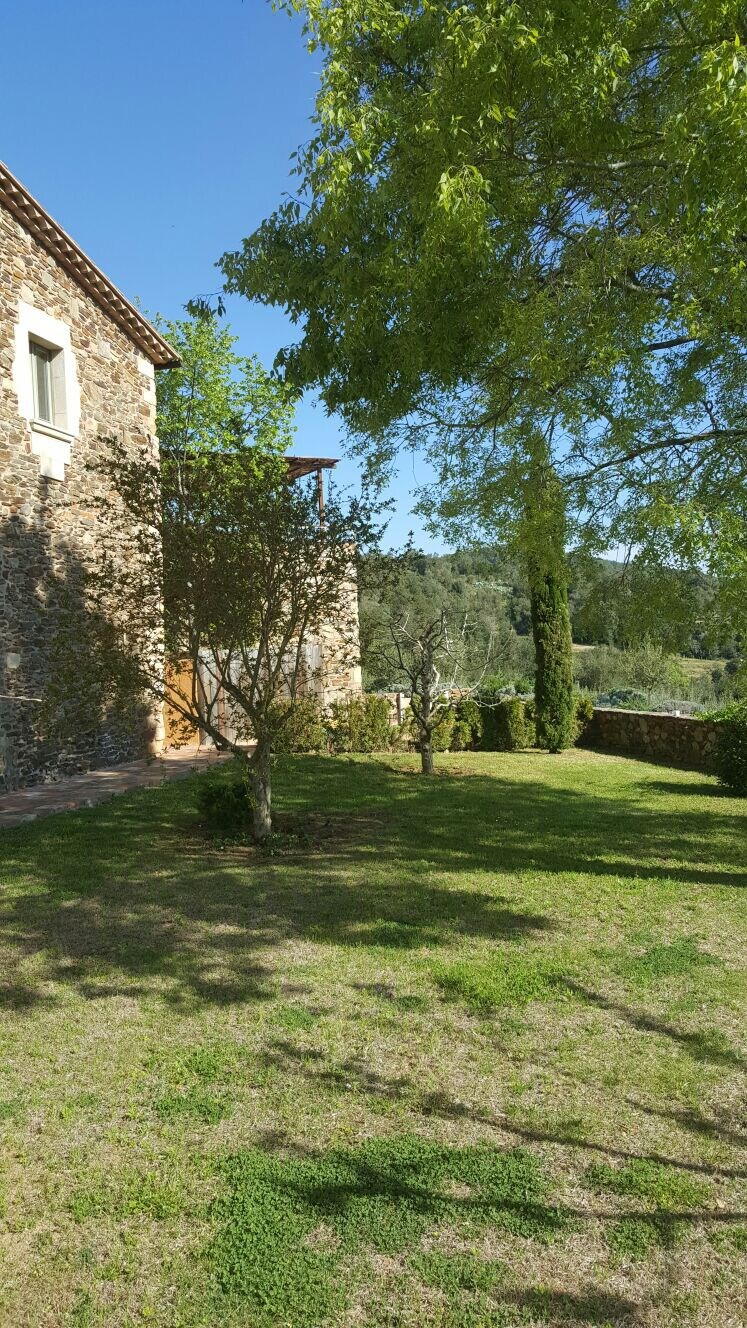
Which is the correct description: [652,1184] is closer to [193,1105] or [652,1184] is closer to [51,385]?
[193,1105]

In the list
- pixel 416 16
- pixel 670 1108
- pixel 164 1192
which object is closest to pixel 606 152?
pixel 416 16

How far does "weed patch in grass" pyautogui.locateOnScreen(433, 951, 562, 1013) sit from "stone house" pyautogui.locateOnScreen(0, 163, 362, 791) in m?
5.26

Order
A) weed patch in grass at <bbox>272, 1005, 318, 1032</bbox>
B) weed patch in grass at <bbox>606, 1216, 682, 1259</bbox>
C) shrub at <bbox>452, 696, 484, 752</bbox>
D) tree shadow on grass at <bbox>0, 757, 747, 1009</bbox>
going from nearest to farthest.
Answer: weed patch in grass at <bbox>606, 1216, 682, 1259</bbox> < weed patch in grass at <bbox>272, 1005, 318, 1032</bbox> < tree shadow on grass at <bbox>0, 757, 747, 1009</bbox> < shrub at <bbox>452, 696, 484, 752</bbox>

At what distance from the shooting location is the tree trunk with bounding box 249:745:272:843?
820cm

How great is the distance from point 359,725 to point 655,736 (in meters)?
6.05

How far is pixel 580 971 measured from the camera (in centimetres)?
512

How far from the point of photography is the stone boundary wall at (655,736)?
625 inches

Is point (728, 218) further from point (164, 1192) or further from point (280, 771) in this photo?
point (280, 771)

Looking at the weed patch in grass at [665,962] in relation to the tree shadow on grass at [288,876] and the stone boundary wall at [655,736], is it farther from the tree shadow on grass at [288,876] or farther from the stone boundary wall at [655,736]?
the stone boundary wall at [655,736]

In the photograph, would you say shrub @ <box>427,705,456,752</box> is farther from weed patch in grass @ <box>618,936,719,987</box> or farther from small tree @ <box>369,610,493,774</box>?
weed patch in grass @ <box>618,936,719,987</box>

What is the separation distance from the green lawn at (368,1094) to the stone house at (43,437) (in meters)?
3.68

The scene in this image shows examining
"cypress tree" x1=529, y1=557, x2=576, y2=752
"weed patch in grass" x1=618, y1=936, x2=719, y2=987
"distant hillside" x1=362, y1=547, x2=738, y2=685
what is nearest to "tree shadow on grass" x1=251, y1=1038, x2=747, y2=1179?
"weed patch in grass" x1=618, y1=936, x2=719, y2=987

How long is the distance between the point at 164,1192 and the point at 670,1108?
2060 mm

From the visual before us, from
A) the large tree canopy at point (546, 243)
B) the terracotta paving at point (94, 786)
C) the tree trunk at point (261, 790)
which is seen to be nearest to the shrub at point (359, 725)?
the terracotta paving at point (94, 786)
